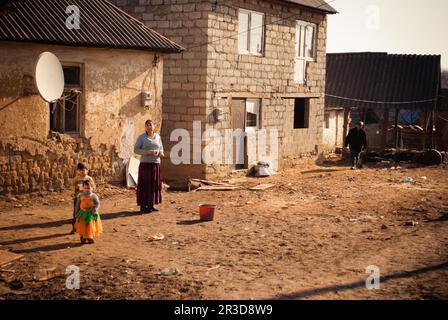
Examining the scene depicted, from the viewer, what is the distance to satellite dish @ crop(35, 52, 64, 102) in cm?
1047

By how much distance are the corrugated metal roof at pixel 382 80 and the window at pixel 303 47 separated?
6.00 metres

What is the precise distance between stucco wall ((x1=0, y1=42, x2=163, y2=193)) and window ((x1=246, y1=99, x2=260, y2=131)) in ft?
13.0

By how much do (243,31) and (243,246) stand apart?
958 centimetres

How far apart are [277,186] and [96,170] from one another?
5126 millimetres

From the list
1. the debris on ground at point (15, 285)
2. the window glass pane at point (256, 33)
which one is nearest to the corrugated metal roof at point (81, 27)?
the window glass pane at point (256, 33)

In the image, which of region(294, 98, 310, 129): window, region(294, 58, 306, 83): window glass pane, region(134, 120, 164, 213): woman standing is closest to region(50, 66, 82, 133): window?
region(134, 120, 164, 213): woman standing

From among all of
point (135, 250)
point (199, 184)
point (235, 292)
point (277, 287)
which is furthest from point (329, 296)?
point (199, 184)

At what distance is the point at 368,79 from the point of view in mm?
27016

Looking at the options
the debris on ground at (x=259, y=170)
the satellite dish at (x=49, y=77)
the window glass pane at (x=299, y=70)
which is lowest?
the debris on ground at (x=259, y=170)

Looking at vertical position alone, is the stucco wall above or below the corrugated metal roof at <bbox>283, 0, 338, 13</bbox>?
below

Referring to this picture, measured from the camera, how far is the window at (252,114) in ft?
56.7

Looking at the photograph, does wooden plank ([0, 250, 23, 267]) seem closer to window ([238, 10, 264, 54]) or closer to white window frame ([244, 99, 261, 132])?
white window frame ([244, 99, 261, 132])

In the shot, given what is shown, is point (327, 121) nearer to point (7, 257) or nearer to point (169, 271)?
point (169, 271)

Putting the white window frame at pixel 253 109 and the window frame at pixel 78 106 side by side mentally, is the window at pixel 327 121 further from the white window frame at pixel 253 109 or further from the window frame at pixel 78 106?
the window frame at pixel 78 106
